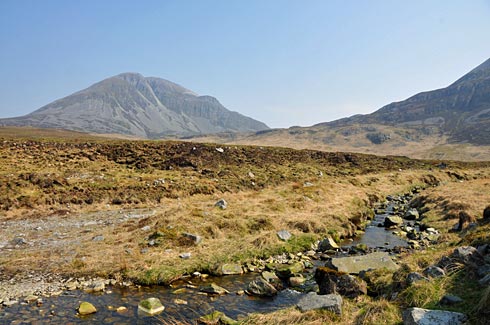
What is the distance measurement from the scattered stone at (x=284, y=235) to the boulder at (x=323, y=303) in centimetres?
984

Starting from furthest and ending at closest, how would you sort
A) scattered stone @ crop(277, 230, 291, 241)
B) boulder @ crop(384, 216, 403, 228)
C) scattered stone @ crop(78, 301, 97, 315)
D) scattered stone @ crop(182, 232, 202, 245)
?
boulder @ crop(384, 216, 403, 228) < scattered stone @ crop(277, 230, 291, 241) < scattered stone @ crop(182, 232, 202, 245) < scattered stone @ crop(78, 301, 97, 315)

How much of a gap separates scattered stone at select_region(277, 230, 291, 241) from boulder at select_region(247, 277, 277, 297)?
22.4 ft

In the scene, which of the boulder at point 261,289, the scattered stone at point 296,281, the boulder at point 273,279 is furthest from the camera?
the scattered stone at point 296,281

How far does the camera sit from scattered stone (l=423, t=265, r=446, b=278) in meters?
11.5

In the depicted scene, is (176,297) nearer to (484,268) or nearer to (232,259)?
(232,259)

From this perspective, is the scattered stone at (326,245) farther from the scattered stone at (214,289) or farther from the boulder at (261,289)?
the scattered stone at (214,289)

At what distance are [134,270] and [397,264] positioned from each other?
1257cm

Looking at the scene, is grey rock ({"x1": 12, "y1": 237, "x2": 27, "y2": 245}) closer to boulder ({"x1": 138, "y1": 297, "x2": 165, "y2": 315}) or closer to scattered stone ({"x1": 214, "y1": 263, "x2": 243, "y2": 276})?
boulder ({"x1": 138, "y1": 297, "x2": 165, "y2": 315})

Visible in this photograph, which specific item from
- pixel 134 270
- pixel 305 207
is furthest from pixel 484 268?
pixel 305 207

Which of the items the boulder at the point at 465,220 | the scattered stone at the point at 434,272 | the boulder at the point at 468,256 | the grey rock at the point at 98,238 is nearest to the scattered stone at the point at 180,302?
the scattered stone at the point at 434,272

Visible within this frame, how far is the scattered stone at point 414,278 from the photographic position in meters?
11.5

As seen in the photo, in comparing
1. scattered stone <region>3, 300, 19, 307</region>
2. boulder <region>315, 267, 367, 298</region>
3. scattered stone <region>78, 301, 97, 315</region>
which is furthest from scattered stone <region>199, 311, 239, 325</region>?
scattered stone <region>3, 300, 19, 307</region>

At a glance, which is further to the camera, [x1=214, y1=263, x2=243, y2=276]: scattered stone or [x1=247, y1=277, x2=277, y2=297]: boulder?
[x1=214, y1=263, x2=243, y2=276]: scattered stone

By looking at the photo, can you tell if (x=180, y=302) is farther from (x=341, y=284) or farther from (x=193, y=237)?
(x=193, y=237)
